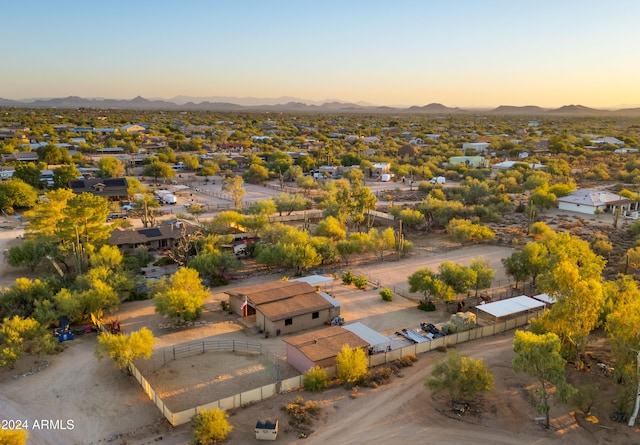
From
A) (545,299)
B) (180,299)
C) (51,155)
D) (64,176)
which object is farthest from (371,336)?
(51,155)

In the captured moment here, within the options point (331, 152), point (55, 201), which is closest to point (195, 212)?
point (55, 201)

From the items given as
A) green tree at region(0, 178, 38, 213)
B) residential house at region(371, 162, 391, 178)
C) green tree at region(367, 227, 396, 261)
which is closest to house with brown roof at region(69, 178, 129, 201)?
green tree at region(0, 178, 38, 213)

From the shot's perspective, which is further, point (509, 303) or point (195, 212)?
point (195, 212)

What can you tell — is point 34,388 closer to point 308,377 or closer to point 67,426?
point 67,426

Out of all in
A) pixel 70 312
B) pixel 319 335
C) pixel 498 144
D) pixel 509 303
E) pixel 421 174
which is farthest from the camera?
pixel 498 144

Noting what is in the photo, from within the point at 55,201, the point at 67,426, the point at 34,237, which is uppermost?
the point at 55,201

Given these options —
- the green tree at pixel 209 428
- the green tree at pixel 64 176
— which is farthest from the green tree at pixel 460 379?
the green tree at pixel 64 176
